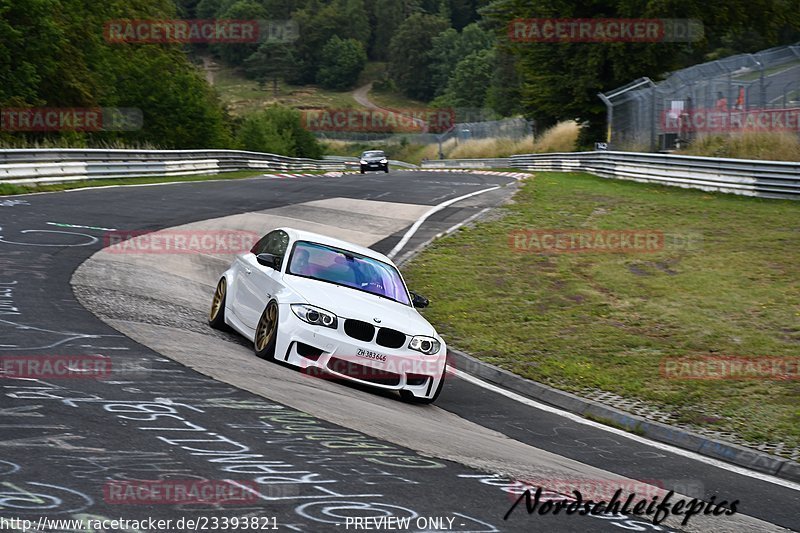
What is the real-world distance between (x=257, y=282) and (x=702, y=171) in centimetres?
2001

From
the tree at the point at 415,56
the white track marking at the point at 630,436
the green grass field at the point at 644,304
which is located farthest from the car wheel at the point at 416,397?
the tree at the point at 415,56

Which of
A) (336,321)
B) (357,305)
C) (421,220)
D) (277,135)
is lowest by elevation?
(336,321)

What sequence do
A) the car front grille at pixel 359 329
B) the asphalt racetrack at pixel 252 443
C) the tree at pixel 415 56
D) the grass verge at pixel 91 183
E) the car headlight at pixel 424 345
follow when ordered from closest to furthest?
1. the asphalt racetrack at pixel 252 443
2. the car front grille at pixel 359 329
3. the car headlight at pixel 424 345
4. the grass verge at pixel 91 183
5. the tree at pixel 415 56

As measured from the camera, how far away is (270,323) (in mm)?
9984

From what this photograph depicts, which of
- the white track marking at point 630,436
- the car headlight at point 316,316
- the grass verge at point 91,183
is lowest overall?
the white track marking at point 630,436

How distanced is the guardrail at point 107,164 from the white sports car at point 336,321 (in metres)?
15.2

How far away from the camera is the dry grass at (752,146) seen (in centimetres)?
2662

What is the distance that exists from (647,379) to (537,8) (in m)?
45.3

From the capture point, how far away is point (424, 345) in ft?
32.7

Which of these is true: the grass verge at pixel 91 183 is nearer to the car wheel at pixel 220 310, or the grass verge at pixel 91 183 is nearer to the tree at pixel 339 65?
the car wheel at pixel 220 310

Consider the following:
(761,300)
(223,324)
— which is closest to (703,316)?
(761,300)

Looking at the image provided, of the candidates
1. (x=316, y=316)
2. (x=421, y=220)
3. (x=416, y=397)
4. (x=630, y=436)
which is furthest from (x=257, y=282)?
(x=421, y=220)

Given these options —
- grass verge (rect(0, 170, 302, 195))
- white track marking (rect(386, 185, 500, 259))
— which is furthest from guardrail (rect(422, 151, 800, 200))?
grass verge (rect(0, 170, 302, 195))

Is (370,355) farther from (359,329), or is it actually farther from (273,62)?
(273,62)
